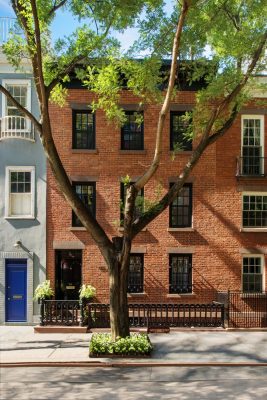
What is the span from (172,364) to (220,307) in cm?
608

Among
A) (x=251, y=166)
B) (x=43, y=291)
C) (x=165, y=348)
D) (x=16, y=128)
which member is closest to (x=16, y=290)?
(x=43, y=291)

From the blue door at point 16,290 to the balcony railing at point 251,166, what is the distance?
33.2 feet

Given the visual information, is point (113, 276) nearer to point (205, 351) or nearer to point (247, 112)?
point (205, 351)

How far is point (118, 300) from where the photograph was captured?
14.3 m

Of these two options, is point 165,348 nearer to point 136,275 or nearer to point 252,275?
point 136,275

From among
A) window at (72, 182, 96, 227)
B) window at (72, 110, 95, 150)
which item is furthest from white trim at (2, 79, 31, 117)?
window at (72, 182, 96, 227)

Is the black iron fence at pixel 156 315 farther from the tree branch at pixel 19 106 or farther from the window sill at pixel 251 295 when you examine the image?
the tree branch at pixel 19 106

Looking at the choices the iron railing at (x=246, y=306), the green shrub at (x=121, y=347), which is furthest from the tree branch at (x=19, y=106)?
the iron railing at (x=246, y=306)

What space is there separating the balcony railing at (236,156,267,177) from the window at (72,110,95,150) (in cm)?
645

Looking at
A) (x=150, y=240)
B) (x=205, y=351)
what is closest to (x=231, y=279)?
(x=150, y=240)

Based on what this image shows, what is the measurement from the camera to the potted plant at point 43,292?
1912 centimetres

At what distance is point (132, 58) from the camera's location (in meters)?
14.7

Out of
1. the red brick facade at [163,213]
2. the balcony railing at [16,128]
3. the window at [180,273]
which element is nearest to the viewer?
the balcony railing at [16,128]

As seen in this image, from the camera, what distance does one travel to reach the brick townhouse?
67.1 ft
